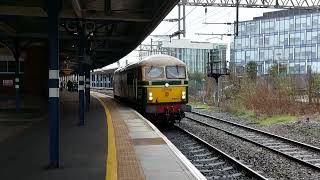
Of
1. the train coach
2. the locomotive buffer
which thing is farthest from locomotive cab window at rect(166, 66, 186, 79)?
the locomotive buffer

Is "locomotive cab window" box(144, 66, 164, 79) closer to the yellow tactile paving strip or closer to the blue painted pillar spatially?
the yellow tactile paving strip

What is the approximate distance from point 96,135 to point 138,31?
11773 mm

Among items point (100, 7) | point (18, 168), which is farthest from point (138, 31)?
point (18, 168)

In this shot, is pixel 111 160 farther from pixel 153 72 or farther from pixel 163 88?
pixel 153 72

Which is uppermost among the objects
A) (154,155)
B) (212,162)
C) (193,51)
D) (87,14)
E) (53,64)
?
(193,51)

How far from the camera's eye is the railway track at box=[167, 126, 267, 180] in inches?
428

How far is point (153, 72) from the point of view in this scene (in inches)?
822

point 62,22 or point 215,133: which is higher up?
point 62,22

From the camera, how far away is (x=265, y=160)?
12.8 m

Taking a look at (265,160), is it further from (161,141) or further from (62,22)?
(62,22)

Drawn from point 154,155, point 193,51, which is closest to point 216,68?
point 154,155

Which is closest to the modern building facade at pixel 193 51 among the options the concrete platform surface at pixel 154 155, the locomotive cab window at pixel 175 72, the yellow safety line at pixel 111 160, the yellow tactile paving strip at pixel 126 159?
the locomotive cab window at pixel 175 72

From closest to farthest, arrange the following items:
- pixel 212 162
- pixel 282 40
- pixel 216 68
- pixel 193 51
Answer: pixel 212 162, pixel 216 68, pixel 282 40, pixel 193 51

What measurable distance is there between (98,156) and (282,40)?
77.7m
